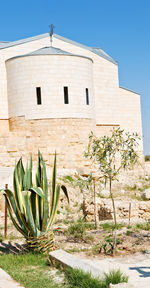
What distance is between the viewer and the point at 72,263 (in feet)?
17.4

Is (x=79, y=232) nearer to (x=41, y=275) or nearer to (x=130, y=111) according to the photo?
(x=41, y=275)

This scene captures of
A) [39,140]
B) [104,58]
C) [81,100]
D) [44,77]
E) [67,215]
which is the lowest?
[67,215]

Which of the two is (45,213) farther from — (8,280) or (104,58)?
(104,58)

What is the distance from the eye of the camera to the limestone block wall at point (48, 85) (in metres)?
20.5

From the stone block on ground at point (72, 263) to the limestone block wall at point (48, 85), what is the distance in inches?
594

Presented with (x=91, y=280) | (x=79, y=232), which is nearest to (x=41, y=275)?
(x=91, y=280)

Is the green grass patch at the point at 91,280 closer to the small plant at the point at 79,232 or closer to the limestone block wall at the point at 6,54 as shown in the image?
the small plant at the point at 79,232

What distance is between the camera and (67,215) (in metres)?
12.2

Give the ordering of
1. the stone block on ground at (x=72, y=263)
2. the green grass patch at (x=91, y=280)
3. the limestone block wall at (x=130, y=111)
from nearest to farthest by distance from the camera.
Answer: the green grass patch at (x=91, y=280) → the stone block on ground at (x=72, y=263) → the limestone block wall at (x=130, y=111)

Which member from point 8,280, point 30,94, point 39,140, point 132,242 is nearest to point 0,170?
point 39,140

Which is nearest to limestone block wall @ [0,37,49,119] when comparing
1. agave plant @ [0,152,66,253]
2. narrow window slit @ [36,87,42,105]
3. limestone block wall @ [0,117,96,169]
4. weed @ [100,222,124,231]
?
limestone block wall @ [0,117,96,169]

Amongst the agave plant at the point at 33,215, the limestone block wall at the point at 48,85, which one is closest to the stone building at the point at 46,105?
the limestone block wall at the point at 48,85

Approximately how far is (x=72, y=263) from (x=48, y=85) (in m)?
16.3

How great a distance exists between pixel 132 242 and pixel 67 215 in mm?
4771
